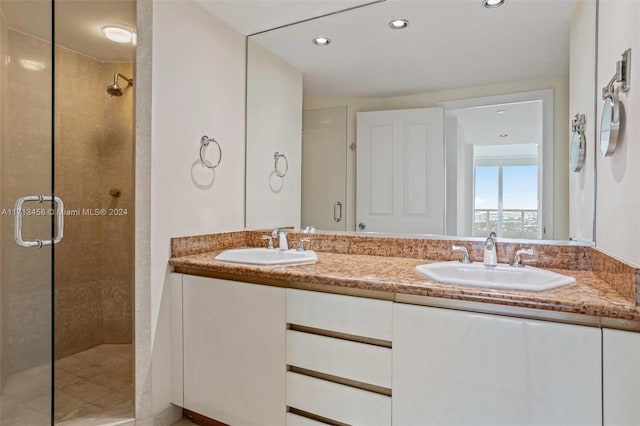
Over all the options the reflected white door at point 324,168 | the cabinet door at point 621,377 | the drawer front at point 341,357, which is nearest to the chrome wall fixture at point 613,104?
the cabinet door at point 621,377

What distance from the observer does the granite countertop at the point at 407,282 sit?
106 cm

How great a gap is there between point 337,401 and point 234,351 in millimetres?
541

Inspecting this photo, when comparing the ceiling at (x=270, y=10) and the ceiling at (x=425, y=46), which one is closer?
the ceiling at (x=425, y=46)

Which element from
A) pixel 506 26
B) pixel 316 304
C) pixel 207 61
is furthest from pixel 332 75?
pixel 316 304

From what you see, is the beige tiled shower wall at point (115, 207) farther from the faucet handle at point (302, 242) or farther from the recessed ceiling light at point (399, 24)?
the recessed ceiling light at point (399, 24)

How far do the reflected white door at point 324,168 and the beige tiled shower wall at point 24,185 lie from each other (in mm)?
1370

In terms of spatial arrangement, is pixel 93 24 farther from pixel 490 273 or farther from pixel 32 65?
pixel 490 273

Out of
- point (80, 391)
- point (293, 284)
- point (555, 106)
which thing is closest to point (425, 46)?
point (555, 106)

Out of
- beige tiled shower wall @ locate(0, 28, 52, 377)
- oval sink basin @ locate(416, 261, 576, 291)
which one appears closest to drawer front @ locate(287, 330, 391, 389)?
oval sink basin @ locate(416, 261, 576, 291)

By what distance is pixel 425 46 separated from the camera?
6.56ft

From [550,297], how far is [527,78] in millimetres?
1162

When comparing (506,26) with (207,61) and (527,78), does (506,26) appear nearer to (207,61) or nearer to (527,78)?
(527,78)

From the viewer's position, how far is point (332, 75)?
2.29m

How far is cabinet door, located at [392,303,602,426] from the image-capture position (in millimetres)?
1063
